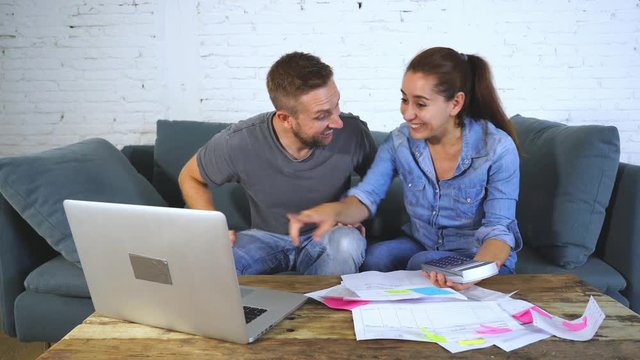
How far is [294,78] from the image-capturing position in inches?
72.3

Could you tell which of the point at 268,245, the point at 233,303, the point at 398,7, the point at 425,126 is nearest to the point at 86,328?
the point at 233,303

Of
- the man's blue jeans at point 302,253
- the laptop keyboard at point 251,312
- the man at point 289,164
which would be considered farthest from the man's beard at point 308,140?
the laptop keyboard at point 251,312

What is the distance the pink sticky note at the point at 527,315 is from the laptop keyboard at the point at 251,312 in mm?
526

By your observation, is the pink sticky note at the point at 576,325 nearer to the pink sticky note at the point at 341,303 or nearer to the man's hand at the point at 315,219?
the pink sticky note at the point at 341,303

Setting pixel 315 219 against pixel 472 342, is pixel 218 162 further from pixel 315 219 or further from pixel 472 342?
pixel 472 342

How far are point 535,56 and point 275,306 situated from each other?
2.11 metres

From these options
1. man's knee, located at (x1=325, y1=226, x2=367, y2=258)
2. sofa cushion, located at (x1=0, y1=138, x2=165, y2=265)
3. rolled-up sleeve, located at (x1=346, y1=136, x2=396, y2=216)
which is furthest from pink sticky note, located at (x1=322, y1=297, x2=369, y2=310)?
sofa cushion, located at (x1=0, y1=138, x2=165, y2=265)

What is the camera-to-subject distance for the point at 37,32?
2895mm

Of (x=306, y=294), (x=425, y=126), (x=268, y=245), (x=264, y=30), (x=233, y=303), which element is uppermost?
(x=264, y=30)

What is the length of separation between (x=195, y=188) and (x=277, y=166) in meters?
0.32

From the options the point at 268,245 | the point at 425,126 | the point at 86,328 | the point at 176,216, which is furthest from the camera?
the point at 268,245

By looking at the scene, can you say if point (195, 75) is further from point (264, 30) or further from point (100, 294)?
point (100, 294)

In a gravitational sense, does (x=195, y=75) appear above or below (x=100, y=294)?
above

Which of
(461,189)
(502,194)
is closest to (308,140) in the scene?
(461,189)
